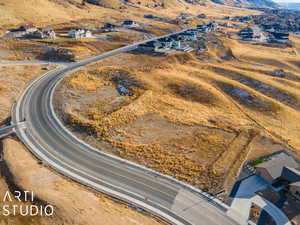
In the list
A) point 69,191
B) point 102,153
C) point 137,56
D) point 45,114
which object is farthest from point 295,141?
point 137,56

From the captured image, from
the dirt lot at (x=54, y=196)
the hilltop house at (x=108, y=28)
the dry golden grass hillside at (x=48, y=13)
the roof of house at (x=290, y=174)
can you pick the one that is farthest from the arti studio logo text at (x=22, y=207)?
the hilltop house at (x=108, y=28)

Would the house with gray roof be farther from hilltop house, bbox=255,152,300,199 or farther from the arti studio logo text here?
the arti studio logo text

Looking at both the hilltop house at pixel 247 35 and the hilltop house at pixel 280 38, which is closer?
the hilltop house at pixel 280 38

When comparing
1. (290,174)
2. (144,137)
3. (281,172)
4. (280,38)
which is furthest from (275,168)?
(280,38)

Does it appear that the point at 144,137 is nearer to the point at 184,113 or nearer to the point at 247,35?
the point at 184,113

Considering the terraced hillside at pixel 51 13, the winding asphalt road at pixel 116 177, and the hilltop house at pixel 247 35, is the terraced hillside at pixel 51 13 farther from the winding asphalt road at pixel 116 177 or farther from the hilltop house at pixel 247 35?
the winding asphalt road at pixel 116 177
